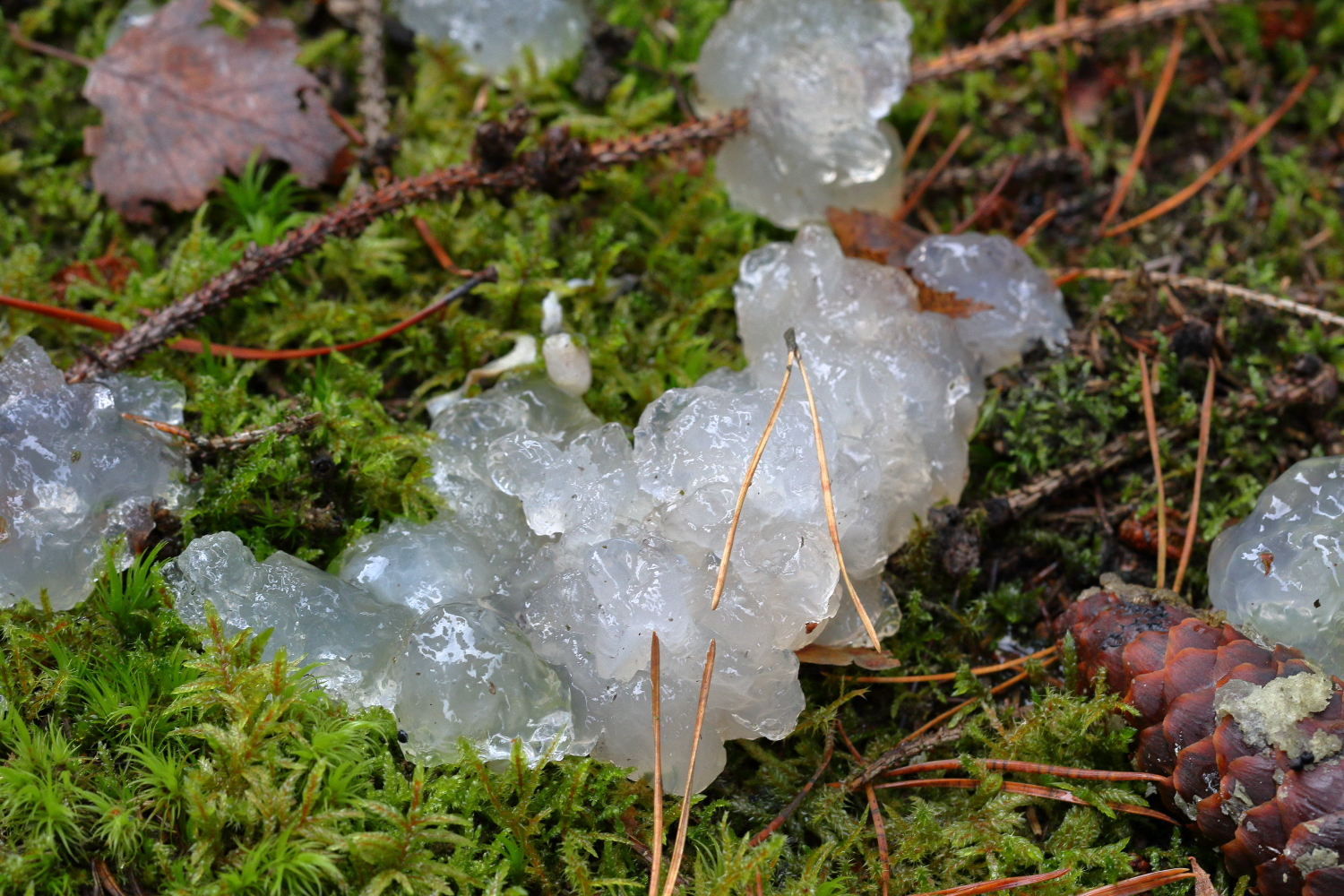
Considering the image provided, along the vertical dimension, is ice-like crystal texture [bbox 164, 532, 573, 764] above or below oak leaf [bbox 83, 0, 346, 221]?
below

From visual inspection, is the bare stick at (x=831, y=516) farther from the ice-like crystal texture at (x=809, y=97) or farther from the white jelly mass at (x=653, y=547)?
the ice-like crystal texture at (x=809, y=97)

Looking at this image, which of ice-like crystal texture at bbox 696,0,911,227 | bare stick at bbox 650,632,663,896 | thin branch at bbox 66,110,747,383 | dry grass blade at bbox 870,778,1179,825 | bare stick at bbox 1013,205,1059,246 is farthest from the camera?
bare stick at bbox 1013,205,1059,246

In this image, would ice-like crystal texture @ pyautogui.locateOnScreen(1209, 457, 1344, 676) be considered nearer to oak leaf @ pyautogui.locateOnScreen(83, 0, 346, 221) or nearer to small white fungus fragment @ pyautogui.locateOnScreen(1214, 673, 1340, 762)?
small white fungus fragment @ pyautogui.locateOnScreen(1214, 673, 1340, 762)

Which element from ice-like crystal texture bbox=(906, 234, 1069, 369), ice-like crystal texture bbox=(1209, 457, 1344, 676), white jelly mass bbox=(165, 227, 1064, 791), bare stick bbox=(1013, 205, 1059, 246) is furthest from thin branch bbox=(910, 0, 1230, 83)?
ice-like crystal texture bbox=(1209, 457, 1344, 676)

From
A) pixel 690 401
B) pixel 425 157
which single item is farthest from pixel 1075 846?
pixel 425 157

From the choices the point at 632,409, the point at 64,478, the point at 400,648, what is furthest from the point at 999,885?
the point at 64,478

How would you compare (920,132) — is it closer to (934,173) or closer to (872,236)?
(934,173)

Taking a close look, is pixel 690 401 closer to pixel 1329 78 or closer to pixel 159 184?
pixel 159 184

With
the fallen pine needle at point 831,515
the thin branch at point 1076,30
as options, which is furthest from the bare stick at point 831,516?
the thin branch at point 1076,30
